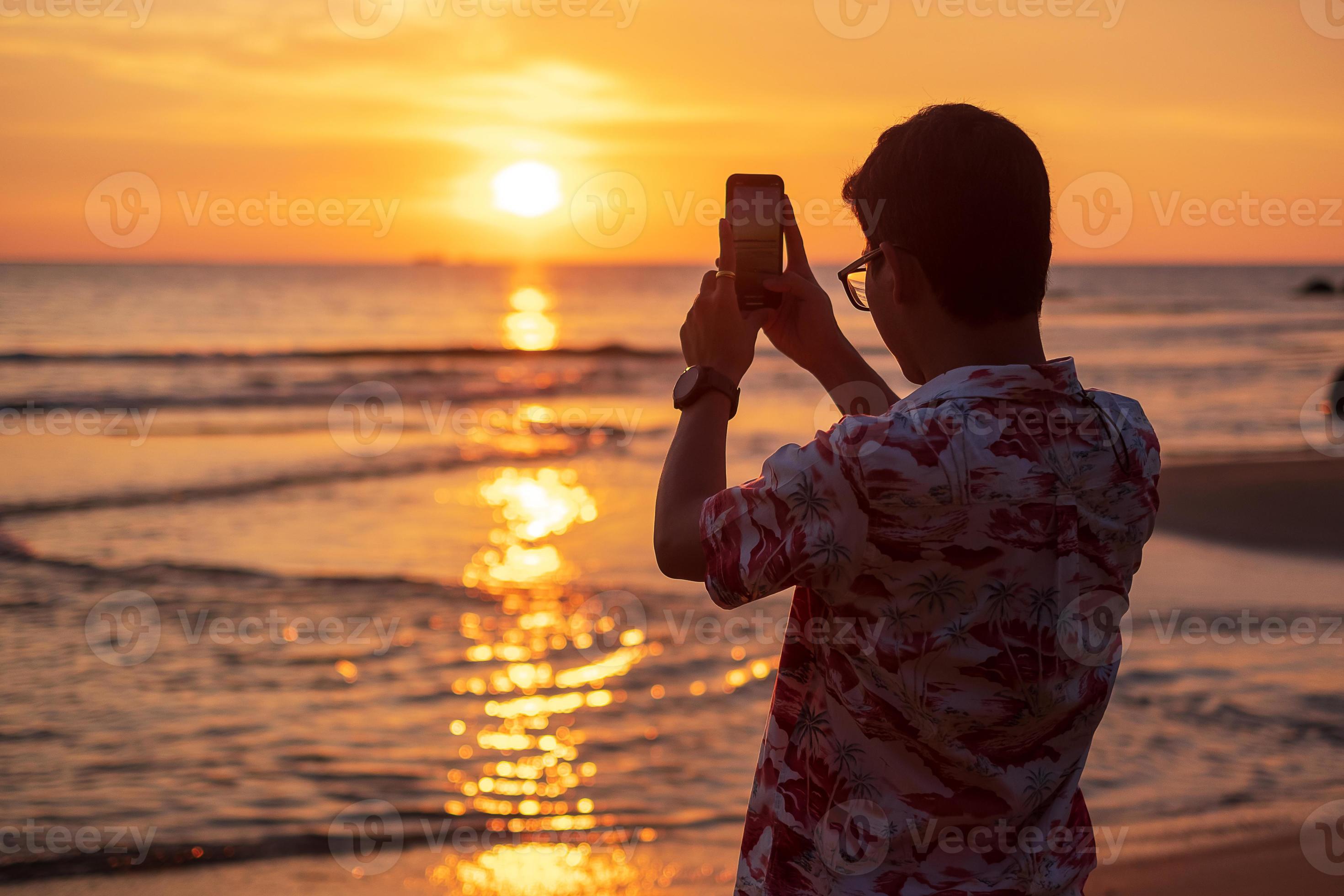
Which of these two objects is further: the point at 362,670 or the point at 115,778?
the point at 362,670

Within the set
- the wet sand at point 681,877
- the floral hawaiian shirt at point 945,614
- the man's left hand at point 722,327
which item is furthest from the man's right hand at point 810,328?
the wet sand at point 681,877

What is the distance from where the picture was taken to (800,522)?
4.33 feet

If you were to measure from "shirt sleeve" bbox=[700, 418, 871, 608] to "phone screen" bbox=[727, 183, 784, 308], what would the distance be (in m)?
0.36

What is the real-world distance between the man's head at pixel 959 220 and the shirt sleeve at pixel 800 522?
0.75ft

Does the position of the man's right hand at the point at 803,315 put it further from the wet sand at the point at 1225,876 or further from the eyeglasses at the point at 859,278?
the wet sand at the point at 1225,876

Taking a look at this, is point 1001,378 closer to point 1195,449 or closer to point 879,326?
point 879,326

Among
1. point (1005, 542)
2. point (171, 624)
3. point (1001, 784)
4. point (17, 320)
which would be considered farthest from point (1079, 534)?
point (17, 320)

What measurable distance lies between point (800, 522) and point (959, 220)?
0.41 metres

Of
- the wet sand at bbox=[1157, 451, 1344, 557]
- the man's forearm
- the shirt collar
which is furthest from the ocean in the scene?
the shirt collar

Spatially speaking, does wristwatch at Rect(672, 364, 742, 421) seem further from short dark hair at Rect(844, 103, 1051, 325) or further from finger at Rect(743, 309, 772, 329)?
short dark hair at Rect(844, 103, 1051, 325)

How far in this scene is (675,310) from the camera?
210 ft

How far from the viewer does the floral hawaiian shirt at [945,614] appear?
132cm

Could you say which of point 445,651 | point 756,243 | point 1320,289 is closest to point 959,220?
Answer: point 756,243

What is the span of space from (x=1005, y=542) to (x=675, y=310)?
63.3m
